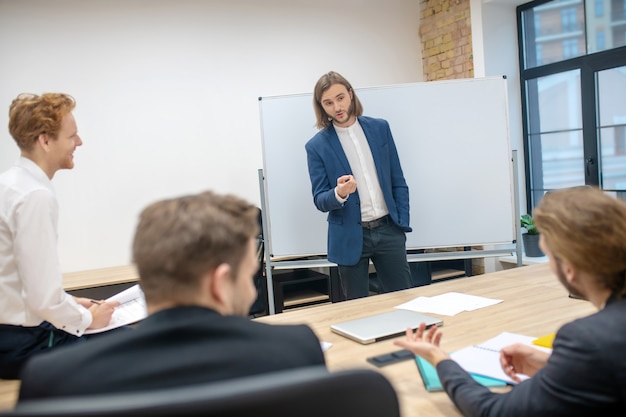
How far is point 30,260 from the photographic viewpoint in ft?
5.38

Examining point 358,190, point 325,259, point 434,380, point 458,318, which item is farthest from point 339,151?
point 434,380

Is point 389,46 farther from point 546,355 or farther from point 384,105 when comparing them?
point 546,355

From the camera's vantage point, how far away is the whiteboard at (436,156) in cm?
367

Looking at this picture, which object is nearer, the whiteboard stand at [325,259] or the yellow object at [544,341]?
the yellow object at [544,341]

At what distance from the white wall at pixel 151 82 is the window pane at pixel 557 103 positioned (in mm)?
1765

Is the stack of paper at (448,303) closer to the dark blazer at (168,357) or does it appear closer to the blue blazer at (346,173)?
the blue blazer at (346,173)

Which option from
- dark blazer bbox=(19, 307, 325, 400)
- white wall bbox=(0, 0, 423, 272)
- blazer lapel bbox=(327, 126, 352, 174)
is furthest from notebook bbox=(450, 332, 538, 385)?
white wall bbox=(0, 0, 423, 272)

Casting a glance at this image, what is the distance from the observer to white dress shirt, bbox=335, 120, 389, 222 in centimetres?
279

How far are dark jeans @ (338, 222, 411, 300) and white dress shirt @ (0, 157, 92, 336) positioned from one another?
1394 mm

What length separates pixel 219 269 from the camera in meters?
0.83

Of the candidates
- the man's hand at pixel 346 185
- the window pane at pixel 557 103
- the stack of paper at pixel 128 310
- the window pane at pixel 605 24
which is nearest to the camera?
the stack of paper at pixel 128 310

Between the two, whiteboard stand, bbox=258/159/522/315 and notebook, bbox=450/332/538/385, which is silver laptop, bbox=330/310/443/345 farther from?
whiteboard stand, bbox=258/159/522/315

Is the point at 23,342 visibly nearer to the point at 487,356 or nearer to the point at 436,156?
the point at 487,356

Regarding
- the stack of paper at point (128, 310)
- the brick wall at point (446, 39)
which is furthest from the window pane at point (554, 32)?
the stack of paper at point (128, 310)
